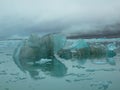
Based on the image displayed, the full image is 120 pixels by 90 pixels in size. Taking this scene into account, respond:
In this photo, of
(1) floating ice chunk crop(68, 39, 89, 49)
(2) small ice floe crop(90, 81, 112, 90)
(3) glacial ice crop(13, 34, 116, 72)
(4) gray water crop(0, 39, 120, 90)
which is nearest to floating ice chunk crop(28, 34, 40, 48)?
(3) glacial ice crop(13, 34, 116, 72)

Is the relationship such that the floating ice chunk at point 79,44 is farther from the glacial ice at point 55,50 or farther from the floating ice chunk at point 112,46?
the floating ice chunk at point 112,46

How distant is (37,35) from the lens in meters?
3.40

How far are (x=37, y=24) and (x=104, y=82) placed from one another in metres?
0.72

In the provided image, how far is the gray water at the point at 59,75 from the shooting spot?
3180 millimetres

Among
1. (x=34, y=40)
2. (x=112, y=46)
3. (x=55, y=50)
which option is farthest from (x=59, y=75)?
(x=112, y=46)

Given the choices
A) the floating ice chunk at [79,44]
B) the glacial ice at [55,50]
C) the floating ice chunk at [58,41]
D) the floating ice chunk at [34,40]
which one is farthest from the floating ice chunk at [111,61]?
the floating ice chunk at [34,40]

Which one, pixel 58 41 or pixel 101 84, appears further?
pixel 58 41

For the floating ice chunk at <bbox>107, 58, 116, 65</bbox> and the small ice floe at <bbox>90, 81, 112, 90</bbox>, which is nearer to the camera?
the small ice floe at <bbox>90, 81, 112, 90</bbox>

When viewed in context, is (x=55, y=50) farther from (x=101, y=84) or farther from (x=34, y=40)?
(x=101, y=84)

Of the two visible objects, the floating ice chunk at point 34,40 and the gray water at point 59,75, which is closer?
the gray water at point 59,75

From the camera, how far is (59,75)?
3393mm

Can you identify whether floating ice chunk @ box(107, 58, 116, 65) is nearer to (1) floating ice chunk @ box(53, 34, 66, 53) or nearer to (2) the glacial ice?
(2) the glacial ice

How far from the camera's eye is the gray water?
3180mm

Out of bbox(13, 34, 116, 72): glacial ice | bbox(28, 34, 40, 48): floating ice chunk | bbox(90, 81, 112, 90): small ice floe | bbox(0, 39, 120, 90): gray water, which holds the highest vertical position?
bbox(28, 34, 40, 48): floating ice chunk
